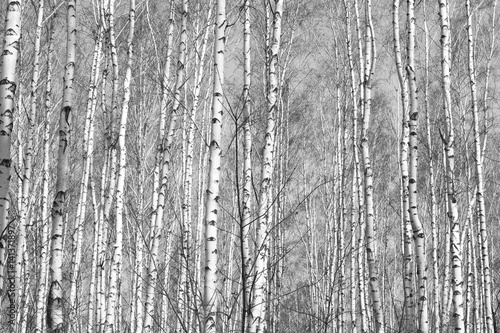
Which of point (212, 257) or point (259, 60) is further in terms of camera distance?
point (259, 60)

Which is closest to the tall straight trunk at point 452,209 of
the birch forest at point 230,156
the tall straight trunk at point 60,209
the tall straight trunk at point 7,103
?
the birch forest at point 230,156

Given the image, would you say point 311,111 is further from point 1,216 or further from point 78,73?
point 1,216

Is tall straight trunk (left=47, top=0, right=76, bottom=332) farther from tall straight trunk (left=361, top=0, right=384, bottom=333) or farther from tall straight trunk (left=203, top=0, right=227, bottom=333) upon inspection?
tall straight trunk (left=361, top=0, right=384, bottom=333)

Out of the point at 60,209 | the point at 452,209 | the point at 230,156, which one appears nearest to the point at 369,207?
the point at 452,209

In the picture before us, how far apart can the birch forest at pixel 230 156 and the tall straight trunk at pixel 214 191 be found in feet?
0.04

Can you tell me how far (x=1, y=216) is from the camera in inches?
135

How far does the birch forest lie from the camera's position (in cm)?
473

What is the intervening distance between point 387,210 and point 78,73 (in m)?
11.0

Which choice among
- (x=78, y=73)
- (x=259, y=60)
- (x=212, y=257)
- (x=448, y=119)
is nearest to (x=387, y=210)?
(x=259, y=60)

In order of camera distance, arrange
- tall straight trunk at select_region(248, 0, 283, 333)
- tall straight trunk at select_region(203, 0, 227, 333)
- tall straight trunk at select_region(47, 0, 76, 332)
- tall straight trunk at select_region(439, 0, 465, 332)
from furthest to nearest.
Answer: tall straight trunk at select_region(439, 0, 465, 332) < tall straight trunk at select_region(248, 0, 283, 333) < tall straight trunk at select_region(47, 0, 76, 332) < tall straight trunk at select_region(203, 0, 227, 333)

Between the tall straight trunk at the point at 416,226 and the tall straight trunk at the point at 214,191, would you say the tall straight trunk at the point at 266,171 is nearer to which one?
the tall straight trunk at the point at 214,191

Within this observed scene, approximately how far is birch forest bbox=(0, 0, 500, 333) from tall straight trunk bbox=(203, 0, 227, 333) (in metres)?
0.01

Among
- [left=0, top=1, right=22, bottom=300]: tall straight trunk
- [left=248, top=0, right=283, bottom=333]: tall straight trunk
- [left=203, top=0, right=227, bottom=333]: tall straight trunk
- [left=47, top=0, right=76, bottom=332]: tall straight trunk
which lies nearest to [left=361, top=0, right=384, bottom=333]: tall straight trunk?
[left=248, top=0, right=283, bottom=333]: tall straight trunk

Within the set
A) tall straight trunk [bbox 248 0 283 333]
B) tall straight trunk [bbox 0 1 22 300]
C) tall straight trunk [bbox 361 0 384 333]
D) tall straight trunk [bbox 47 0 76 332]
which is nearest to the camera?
tall straight trunk [bbox 0 1 22 300]
